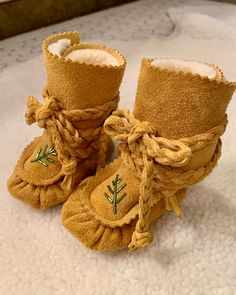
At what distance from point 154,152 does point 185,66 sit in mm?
128

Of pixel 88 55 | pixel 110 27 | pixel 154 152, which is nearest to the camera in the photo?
pixel 154 152

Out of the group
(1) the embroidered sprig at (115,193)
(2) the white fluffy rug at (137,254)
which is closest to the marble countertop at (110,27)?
(2) the white fluffy rug at (137,254)

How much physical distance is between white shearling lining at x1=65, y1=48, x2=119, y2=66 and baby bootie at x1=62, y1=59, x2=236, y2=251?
10 centimetres

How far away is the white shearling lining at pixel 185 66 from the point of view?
52cm

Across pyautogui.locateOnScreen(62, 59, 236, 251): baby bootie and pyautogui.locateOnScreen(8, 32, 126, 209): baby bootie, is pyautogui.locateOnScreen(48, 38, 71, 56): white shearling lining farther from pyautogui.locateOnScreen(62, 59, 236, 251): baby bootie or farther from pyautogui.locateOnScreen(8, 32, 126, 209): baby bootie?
pyautogui.locateOnScreen(62, 59, 236, 251): baby bootie

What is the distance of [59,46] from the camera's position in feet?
1.91

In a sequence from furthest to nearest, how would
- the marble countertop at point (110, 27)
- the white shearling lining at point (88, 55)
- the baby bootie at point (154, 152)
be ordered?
the marble countertop at point (110, 27)
the white shearling lining at point (88, 55)
the baby bootie at point (154, 152)

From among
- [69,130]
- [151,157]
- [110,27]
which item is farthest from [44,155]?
[110,27]

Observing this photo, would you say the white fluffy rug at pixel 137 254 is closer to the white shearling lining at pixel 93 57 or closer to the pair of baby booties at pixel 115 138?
the pair of baby booties at pixel 115 138

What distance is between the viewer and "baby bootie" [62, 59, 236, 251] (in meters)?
0.48

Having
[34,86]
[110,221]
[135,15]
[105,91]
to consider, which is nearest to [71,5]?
[135,15]

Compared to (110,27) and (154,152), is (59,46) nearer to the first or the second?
(154,152)

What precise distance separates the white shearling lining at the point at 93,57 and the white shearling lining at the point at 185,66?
9 centimetres

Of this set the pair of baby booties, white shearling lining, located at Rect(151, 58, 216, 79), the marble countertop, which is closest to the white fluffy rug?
the pair of baby booties
